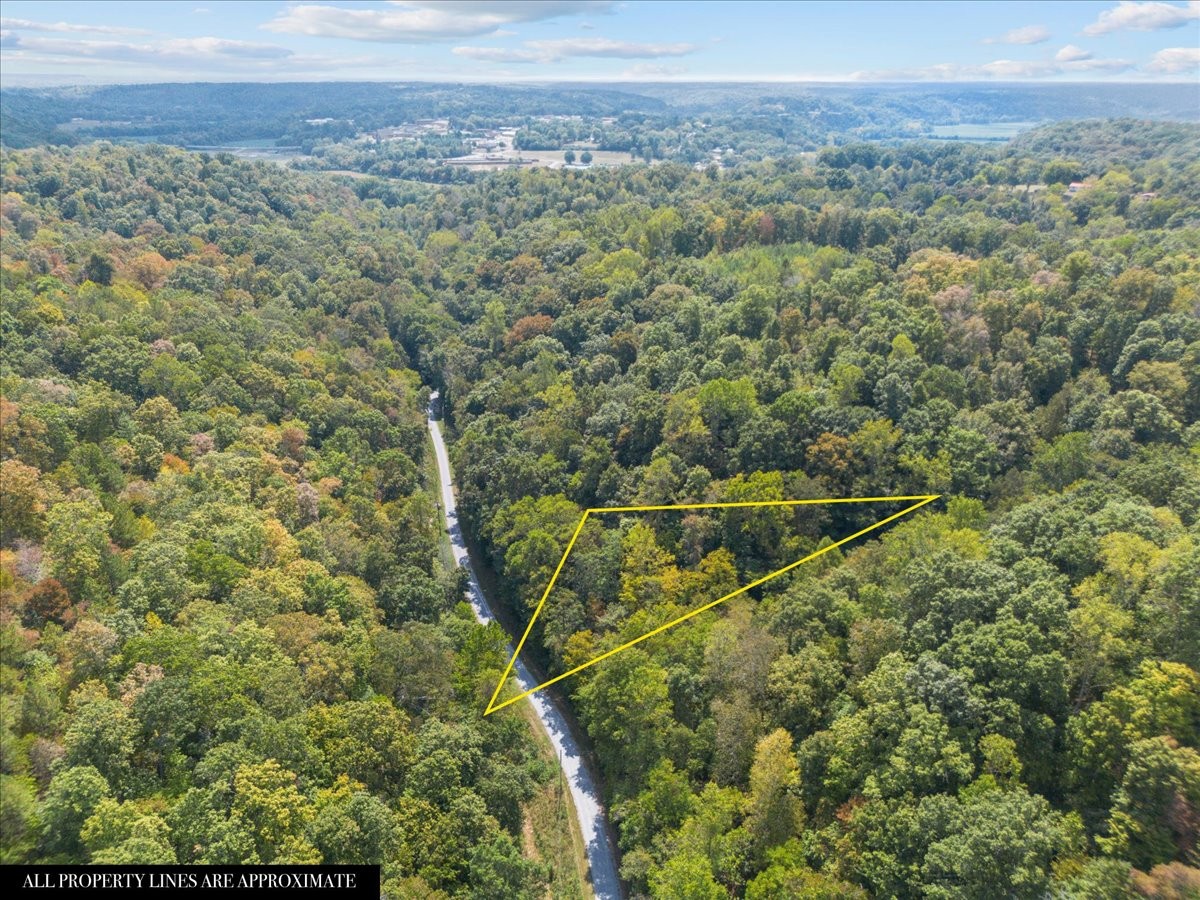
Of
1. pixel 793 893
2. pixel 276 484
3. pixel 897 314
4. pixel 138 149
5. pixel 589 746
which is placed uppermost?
pixel 138 149

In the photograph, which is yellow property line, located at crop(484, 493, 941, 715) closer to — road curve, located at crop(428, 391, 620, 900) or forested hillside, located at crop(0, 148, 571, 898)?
road curve, located at crop(428, 391, 620, 900)

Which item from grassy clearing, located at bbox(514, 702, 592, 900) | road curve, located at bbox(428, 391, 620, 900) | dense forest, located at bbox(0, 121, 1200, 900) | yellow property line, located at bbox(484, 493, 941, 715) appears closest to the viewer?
dense forest, located at bbox(0, 121, 1200, 900)

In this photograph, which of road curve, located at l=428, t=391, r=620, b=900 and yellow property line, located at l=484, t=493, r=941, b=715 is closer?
road curve, located at l=428, t=391, r=620, b=900

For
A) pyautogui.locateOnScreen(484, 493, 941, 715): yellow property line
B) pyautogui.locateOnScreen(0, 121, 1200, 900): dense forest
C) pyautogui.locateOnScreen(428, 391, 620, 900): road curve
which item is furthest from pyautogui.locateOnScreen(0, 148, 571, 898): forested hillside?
pyautogui.locateOnScreen(484, 493, 941, 715): yellow property line

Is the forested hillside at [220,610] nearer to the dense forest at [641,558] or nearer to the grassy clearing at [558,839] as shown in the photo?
the dense forest at [641,558]

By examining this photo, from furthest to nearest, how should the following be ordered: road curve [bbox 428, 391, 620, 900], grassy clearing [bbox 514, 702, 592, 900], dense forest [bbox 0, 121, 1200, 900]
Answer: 1. road curve [bbox 428, 391, 620, 900]
2. grassy clearing [bbox 514, 702, 592, 900]
3. dense forest [bbox 0, 121, 1200, 900]

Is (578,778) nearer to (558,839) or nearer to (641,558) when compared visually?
(558,839)

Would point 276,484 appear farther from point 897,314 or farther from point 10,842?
point 897,314

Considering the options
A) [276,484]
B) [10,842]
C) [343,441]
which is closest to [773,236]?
[343,441]
